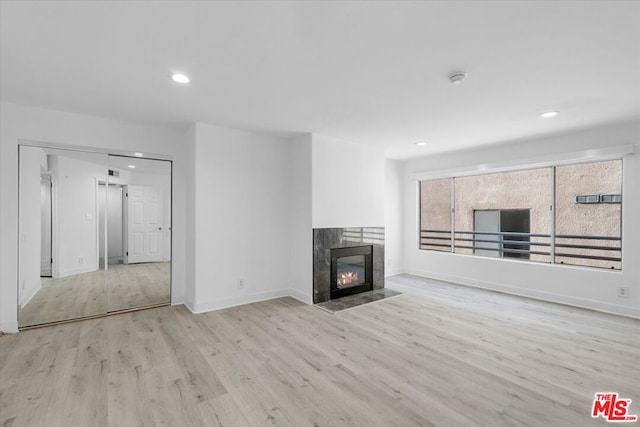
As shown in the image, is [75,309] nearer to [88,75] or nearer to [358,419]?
[88,75]

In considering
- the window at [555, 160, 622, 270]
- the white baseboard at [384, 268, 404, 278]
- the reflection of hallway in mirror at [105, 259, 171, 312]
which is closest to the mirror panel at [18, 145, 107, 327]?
the reflection of hallway in mirror at [105, 259, 171, 312]

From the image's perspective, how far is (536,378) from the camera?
2.23m

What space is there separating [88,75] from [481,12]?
2989mm

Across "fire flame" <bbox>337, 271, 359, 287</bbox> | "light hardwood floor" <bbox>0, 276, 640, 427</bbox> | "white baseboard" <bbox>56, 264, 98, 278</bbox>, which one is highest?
"white baseboard" <bbox>56, 264, 98, 278</bbox>

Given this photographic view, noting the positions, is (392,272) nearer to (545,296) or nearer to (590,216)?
(545,296)

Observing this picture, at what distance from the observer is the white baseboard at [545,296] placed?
3.68 meters

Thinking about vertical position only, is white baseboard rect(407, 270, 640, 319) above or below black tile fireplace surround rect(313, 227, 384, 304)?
below

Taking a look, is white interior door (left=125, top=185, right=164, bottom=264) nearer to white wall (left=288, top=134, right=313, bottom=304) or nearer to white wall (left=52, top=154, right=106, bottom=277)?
white wall (left=52, top=154, right=106, bottom=277)

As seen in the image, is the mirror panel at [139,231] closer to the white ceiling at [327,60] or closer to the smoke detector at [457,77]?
the white ceiling at [327,60]

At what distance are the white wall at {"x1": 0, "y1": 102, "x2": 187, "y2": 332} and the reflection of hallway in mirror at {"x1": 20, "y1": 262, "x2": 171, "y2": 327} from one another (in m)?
0.17

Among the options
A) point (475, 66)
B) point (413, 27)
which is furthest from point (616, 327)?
point (413, 27)

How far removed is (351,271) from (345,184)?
1414 mm

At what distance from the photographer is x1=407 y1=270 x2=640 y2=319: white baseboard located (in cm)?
368

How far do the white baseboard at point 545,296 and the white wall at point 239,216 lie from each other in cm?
311
